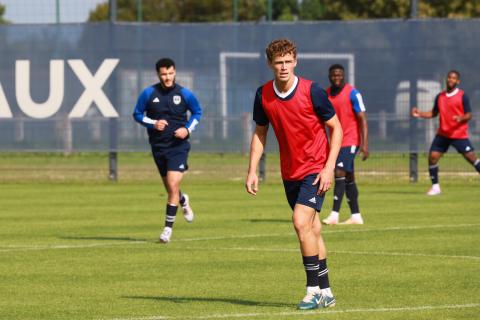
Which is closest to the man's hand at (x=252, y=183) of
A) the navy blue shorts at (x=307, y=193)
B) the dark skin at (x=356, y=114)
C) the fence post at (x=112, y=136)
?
the navy blue shorts at (x=307, y=193)

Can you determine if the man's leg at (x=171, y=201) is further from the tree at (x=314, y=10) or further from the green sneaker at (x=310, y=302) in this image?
the tree at (x=314, y=10)

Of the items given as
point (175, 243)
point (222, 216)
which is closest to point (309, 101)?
point (175, 243)

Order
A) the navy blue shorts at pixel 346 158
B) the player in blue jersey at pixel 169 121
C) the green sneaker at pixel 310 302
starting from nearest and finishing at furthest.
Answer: the green sneaker at pixel 310 302 < the player in blue jersey at pixel 169 121 < the navy blue shorts at pixel 346 158

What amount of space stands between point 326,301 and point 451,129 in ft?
49.2

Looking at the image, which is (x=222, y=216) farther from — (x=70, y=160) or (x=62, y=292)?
(x=70, y=160)

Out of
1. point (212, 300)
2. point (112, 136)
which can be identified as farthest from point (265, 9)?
point (212, 300)

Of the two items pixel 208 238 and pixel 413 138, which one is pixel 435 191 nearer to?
pixel 413 138

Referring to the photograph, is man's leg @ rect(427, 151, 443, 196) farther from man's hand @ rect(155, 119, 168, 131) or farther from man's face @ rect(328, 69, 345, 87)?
man's hand @ rect(155, 119, 168, 131)

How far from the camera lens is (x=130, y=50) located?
29625 millimetres

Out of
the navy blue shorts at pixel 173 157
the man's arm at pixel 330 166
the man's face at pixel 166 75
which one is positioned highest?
the man's face at pixel 166 75

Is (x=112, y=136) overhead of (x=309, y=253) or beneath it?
beneath

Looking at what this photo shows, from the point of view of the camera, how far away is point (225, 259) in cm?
1390

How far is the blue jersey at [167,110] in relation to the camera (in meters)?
16.4

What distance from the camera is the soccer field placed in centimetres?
1033
